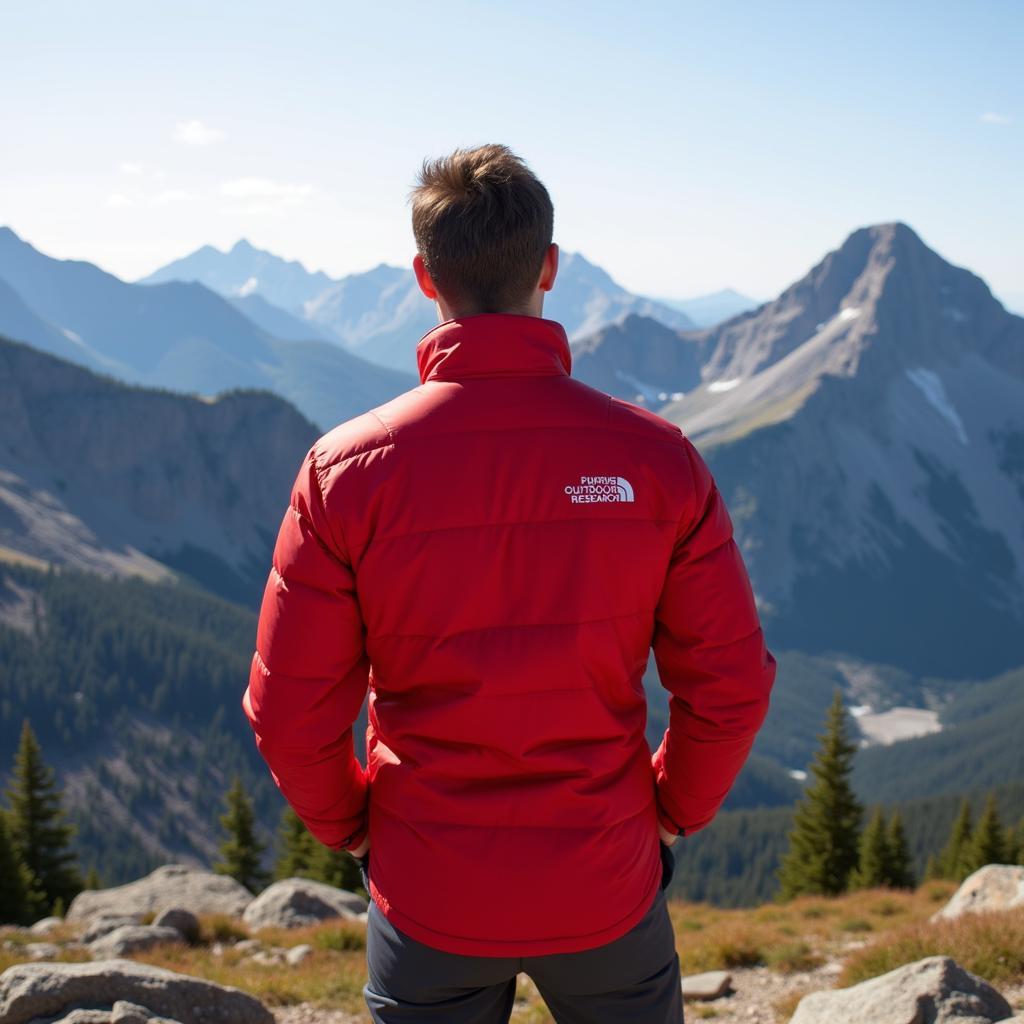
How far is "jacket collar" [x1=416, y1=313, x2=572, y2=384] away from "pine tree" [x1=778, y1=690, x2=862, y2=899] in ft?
121

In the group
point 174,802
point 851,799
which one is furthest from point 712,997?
point 174,802

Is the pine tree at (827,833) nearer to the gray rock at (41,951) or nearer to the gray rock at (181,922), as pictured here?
the gray rock at (181,922)

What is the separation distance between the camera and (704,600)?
3.97 metres

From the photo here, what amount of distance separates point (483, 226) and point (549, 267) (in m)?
0.44

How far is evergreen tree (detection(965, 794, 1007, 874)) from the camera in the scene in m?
38.8

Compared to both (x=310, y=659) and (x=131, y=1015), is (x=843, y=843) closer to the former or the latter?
(x=131, y=1015)

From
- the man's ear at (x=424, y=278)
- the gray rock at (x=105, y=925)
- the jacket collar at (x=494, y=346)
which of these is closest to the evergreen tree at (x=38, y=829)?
the gray rock at (x=105, y=925)

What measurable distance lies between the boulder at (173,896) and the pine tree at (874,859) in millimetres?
23975

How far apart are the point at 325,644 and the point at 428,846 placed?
3.06ft

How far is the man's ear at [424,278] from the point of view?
4117 millimetres

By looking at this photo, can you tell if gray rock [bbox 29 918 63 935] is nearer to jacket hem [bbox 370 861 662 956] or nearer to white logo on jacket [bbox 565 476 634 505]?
jacket hem [bbox 370 861 662 956]

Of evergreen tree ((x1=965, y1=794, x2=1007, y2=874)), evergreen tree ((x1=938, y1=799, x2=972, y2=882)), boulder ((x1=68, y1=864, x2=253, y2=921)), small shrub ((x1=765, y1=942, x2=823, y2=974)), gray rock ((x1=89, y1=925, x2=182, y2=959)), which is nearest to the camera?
small shrub ((x1=765, y1=942, x2=823, y2=974))

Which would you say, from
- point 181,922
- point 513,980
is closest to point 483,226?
point 513,980

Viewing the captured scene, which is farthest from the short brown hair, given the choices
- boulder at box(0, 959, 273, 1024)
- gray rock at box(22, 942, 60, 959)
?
gray rock at box(22, 942, 60, 959)
